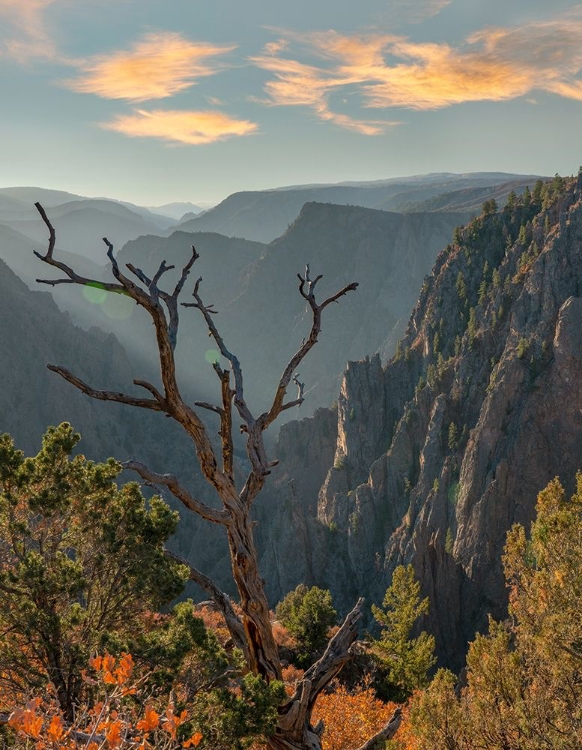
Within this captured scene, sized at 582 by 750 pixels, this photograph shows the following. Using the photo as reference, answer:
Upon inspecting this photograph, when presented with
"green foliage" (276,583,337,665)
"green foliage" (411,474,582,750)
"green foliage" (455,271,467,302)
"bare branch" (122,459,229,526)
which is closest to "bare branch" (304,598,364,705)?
"bare branch" (122,459,229,526)

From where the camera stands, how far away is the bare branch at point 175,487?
733 cm

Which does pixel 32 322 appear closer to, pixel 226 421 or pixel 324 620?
pixel 324 620

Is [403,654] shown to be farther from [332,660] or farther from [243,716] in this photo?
[243,716]

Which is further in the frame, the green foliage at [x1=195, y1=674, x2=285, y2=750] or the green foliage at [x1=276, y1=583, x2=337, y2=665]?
the green foliage at [x1=276, y1=583, x2=337, y2=665]

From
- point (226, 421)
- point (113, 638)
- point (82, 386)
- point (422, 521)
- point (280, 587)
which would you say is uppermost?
point (82, 386)

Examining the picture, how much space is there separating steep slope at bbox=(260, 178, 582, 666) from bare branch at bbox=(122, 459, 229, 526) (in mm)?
67332

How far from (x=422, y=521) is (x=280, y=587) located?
28.1 m

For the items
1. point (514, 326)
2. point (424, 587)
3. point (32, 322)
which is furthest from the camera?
point (32, 322)

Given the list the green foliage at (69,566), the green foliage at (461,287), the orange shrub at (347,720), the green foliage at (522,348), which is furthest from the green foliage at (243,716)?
the green foliage at (461,287)

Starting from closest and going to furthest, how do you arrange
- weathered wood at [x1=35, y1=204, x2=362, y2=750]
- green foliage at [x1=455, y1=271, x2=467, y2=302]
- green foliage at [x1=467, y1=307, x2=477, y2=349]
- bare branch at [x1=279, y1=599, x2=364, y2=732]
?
1. weathered wood at [x1=35, y1=204, x2=362, y2=750]
2. bare branch at [x1=279, y1=599, x2=364, y2=732]
3. green foliage at [x1=467, y1=307, x2=477, y2=349]
4. green foliage at [x1=455, y1=271, x2=467, y2=302]

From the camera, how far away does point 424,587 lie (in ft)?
228

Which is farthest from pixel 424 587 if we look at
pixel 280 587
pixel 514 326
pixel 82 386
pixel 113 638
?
pixel 82 386

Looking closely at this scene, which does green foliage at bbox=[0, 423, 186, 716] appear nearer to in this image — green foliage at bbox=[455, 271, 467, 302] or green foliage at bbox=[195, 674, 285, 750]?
green foliage at bbox=[195, 674, 285, 750]

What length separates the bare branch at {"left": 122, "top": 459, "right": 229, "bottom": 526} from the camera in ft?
24.1
